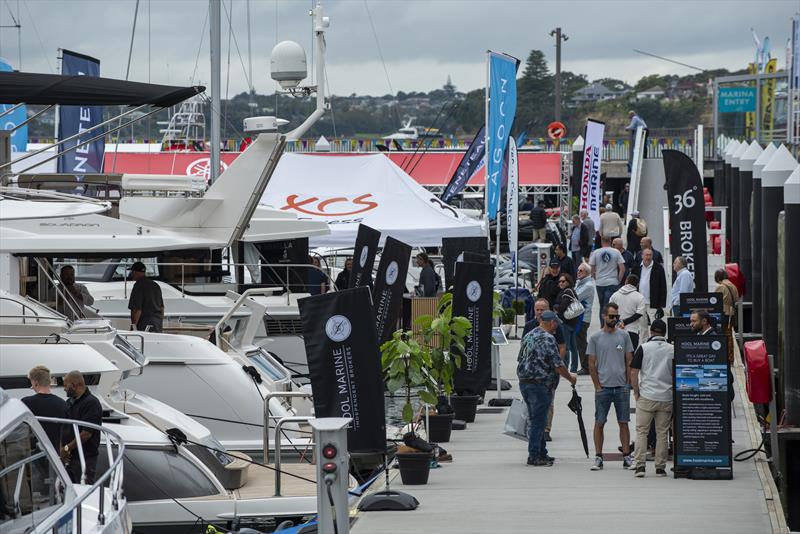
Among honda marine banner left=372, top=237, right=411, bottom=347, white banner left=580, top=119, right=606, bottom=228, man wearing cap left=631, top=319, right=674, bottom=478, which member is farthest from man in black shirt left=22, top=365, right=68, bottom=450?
white banner left=580, top=119, right=606, bottom=228

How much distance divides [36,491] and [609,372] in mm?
7862

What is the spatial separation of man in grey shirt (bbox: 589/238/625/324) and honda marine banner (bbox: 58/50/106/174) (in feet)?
34.1

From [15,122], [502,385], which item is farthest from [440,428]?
[15,122]

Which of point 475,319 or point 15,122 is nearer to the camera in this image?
point 475,319

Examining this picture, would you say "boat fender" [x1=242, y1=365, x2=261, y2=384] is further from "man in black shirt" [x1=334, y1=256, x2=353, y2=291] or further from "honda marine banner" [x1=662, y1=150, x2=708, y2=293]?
"man in black shirt" [x1=334, y1=256, x2=353, y2=291]

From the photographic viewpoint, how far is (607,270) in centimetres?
2362

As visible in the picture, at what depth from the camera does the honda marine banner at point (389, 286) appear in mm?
18031

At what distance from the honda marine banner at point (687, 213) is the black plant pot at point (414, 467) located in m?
8.55

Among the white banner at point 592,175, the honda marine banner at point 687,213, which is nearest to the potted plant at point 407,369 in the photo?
the honda marine banner at point 687,213

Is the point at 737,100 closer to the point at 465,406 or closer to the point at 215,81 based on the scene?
the point at 215,81

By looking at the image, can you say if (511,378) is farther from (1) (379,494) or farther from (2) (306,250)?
(1) (379,494)

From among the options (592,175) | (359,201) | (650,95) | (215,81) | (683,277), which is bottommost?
(683,277)

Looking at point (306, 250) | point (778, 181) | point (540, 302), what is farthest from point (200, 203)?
point (778, 181)

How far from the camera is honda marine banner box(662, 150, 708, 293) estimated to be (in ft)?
69.3
